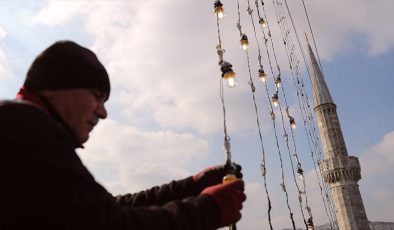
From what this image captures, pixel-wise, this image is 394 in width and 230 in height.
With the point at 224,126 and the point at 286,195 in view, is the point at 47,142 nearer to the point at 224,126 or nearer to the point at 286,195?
the point at 224,126

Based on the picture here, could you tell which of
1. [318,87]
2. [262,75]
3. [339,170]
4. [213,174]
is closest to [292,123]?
[262,75]

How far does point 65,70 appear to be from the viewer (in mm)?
1577

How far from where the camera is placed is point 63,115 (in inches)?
60.0

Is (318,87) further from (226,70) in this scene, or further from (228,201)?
(228,201)

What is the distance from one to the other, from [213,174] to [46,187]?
1.10 metres

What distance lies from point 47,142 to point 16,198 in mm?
222

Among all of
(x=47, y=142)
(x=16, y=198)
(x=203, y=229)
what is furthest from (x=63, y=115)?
(x=203, y=229)

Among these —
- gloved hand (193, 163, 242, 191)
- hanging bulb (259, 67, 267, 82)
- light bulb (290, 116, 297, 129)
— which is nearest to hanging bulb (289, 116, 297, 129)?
light bulb (290, 116, 297, 129)

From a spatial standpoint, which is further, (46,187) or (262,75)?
(262,75)

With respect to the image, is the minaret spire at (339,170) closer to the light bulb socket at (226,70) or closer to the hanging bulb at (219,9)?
the hanging bulb at (219,9)

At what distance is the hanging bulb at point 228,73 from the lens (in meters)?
3.53

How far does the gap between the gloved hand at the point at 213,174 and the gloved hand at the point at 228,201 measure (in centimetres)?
45

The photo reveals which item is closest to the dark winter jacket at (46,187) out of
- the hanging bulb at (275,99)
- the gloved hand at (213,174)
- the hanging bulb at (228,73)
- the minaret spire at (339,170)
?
the gloved hand at (213,174)

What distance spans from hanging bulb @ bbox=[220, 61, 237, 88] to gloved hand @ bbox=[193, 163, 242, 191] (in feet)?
5.29
